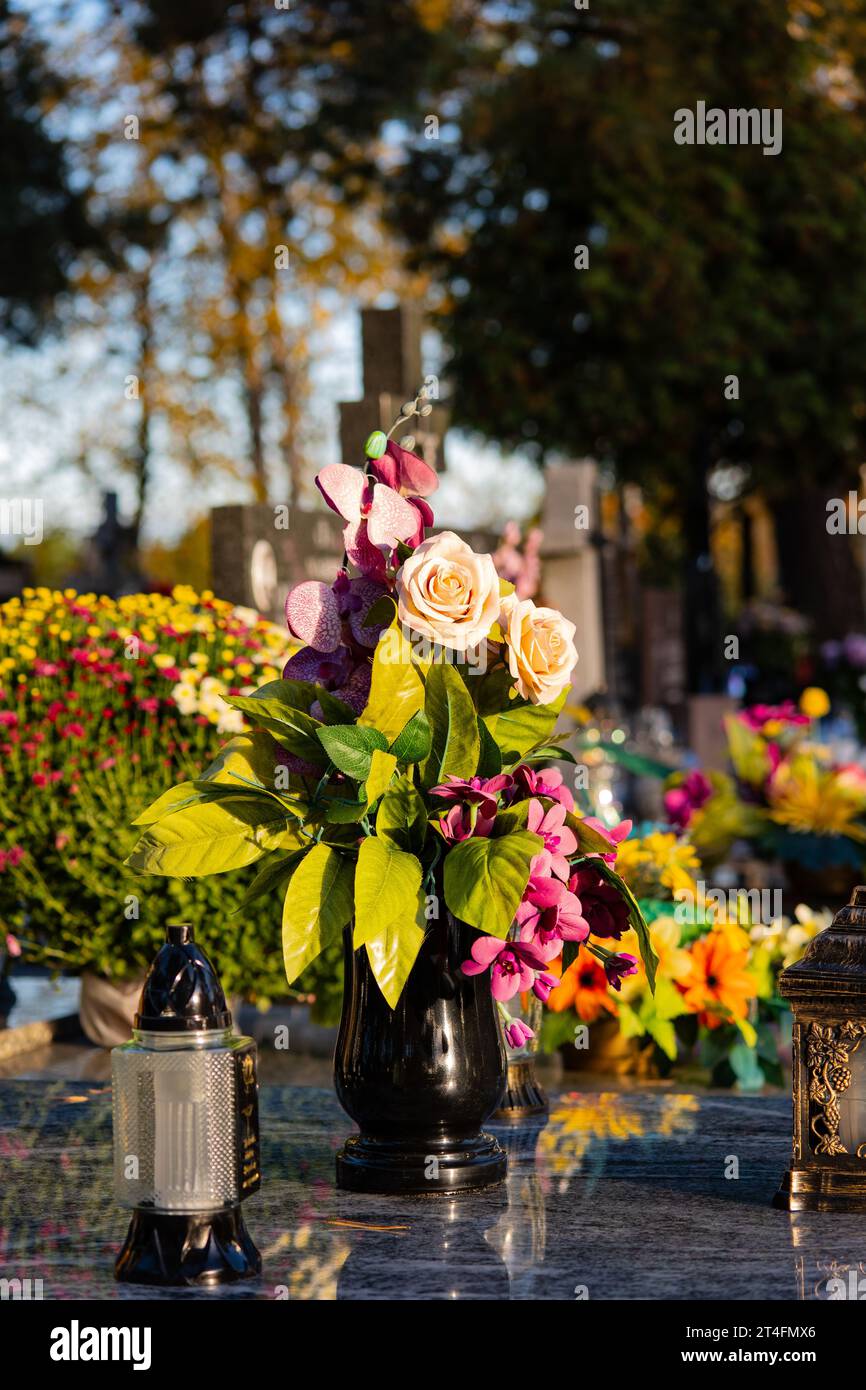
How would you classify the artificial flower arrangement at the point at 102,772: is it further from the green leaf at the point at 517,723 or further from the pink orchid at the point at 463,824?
the pink orchid at the point at 463,824

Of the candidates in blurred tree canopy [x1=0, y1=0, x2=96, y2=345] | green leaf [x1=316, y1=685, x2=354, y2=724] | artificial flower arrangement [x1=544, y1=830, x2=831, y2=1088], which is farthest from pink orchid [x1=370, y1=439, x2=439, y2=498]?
blurred tree canopy [x1=0, y1=0, x2=96, y2=345]

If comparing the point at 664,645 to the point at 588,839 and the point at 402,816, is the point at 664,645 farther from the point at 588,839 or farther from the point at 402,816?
the point at 402,816

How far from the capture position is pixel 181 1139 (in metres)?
2.59

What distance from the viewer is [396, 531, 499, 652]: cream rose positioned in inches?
114

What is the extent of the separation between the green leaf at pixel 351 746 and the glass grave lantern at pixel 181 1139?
16.5 inches

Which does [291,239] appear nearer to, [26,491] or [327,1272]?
[26,491]

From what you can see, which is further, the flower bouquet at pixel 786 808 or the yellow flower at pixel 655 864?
the flower bouquet at pixel 786 808

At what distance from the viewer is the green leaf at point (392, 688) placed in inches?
118

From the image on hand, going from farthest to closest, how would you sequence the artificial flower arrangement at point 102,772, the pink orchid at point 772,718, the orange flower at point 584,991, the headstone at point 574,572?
the headstone at point 574,572
the pink orchid at point 772,718
the artificial flower arrangement at point 102,772
the orange flower at point 584,991

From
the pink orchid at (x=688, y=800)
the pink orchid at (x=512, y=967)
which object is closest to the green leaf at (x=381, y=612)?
the pink orchid at (x=512, y=967)

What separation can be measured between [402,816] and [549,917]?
0.29 m

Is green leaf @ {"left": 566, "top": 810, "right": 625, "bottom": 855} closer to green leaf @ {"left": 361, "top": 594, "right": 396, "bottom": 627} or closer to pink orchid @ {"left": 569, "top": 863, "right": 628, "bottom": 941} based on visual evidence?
pink orchid @ {"left": 569, "top": 863, "right": 628, "bottom": 941}

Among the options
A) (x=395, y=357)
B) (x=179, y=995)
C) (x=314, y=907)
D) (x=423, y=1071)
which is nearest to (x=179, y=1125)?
(x=179, y=995)

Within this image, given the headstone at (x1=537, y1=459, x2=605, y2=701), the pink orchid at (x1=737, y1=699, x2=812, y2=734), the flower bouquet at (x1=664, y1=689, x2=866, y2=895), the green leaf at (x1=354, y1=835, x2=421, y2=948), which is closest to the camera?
the green leaf at (x1=354, y1=835, x2=421, y2=948)
